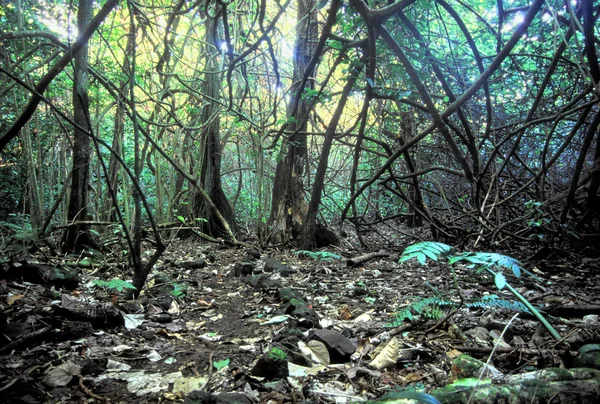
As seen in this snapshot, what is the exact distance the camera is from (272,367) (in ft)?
4.66

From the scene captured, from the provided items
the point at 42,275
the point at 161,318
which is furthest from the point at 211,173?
the point at 161,318

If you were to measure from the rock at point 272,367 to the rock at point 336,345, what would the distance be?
0.87 ft

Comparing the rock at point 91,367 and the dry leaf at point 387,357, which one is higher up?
the dry leaf at point 387,357

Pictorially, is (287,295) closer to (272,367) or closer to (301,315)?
(301,315)

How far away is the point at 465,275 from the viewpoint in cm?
313

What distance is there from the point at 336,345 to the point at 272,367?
35 cm

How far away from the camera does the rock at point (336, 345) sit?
162cm

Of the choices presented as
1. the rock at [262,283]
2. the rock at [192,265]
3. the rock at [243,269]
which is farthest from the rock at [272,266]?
the rock at [192,265]

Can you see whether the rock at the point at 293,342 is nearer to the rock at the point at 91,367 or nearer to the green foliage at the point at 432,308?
the green foliage at the point at 432,308

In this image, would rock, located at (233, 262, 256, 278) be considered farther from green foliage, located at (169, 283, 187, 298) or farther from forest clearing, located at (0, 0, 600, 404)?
green foliage, located at (169, 283, 187, 298)

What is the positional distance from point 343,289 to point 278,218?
2.59m

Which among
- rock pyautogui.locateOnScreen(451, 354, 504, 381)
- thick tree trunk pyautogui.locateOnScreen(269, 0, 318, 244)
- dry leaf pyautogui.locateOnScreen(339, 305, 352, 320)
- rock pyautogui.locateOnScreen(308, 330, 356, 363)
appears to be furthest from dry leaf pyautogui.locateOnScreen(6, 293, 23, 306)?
thick tree trunk pyautogui.locateOnScreen(269, 0, 318, 244)

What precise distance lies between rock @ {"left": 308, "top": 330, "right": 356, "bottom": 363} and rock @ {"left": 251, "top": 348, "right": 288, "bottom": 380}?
0.87 feet

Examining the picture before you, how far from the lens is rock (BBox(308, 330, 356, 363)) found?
162 cm
